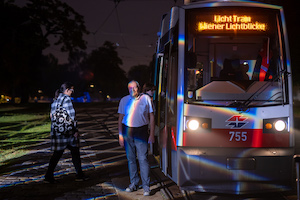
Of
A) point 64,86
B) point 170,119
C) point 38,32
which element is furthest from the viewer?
point 38,32

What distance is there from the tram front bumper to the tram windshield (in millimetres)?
744

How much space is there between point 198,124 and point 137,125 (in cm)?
98

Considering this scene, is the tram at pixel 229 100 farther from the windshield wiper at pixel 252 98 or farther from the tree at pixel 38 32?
the tree at pixel 38 32

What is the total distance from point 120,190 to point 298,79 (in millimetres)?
26937

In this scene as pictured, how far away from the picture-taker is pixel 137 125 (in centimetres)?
625

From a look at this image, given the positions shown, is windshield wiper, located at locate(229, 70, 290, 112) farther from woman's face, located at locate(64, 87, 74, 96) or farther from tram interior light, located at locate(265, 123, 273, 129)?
woman's face, located at locate(64, 87, 74, 96)

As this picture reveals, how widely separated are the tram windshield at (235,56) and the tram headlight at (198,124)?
11.5 inches

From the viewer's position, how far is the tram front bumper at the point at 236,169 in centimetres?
569

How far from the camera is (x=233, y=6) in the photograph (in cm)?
626

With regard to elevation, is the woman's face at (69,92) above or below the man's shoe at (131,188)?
above

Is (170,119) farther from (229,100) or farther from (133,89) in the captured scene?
Answer: (229,100)

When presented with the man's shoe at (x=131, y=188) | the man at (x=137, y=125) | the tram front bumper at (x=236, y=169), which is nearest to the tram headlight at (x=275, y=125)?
the tram front bumper at (x=236, y=169)

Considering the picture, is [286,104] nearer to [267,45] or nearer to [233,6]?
[267,45]

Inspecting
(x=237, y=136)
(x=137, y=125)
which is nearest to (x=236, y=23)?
(x=237, y=136)
